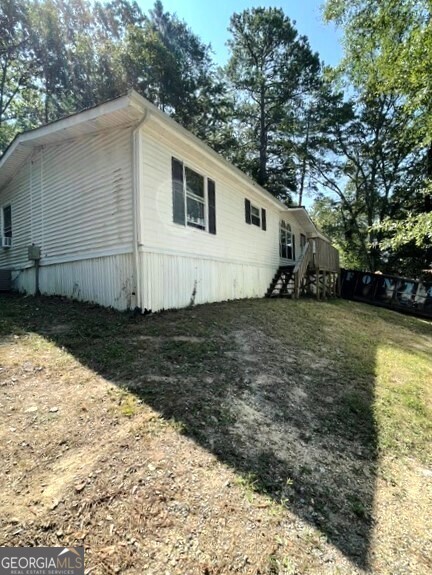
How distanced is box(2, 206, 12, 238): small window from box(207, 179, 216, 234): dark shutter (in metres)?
6.37

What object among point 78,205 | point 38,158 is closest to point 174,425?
point 78,205

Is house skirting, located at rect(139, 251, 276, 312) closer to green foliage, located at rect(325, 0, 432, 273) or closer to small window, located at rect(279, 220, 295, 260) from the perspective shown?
green foliage, located at rect(325, 0, 432, 273)

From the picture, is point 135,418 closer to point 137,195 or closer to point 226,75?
point 137,195

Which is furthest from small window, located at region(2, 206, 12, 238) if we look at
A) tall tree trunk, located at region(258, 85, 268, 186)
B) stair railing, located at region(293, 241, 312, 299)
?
tall tree trunk, located at region(258, 85, 268, 186)

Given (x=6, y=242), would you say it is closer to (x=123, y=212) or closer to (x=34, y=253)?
(x=34, y=253)

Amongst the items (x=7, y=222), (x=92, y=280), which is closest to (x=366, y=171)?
(x=7, y=222)

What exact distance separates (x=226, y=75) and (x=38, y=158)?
19.3m

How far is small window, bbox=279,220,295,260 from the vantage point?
15.2 meters

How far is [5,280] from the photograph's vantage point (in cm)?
980

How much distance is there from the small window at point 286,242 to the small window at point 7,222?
33.8 ft

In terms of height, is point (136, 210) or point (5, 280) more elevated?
point (136, 210)

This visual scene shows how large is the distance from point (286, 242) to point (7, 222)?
1134cm

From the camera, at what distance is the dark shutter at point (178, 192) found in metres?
7.28

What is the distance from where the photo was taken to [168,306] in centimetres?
696
